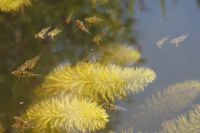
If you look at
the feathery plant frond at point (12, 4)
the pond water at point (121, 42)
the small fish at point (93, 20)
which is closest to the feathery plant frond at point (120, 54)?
the pond water at point (121, 42)

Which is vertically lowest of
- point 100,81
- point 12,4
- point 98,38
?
point 100,81

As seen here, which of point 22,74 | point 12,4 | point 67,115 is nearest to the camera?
point 67,115

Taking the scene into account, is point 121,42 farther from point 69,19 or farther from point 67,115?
point 67,115

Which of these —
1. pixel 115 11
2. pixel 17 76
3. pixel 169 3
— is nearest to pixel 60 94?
pixel 17 76

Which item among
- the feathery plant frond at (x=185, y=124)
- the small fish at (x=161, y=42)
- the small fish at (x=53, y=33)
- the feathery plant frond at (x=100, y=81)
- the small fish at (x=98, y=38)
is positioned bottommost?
the feathery plant frond at (x=185, y=124)

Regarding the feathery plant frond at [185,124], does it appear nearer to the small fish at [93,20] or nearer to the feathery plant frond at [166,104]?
the feathery plant frond at [166,104]

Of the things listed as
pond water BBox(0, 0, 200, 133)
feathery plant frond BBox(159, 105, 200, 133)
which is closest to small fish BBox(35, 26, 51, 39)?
pond water BBox(0, 0, 200, 133)

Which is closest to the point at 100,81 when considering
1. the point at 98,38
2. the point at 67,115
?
the point at 67,115
